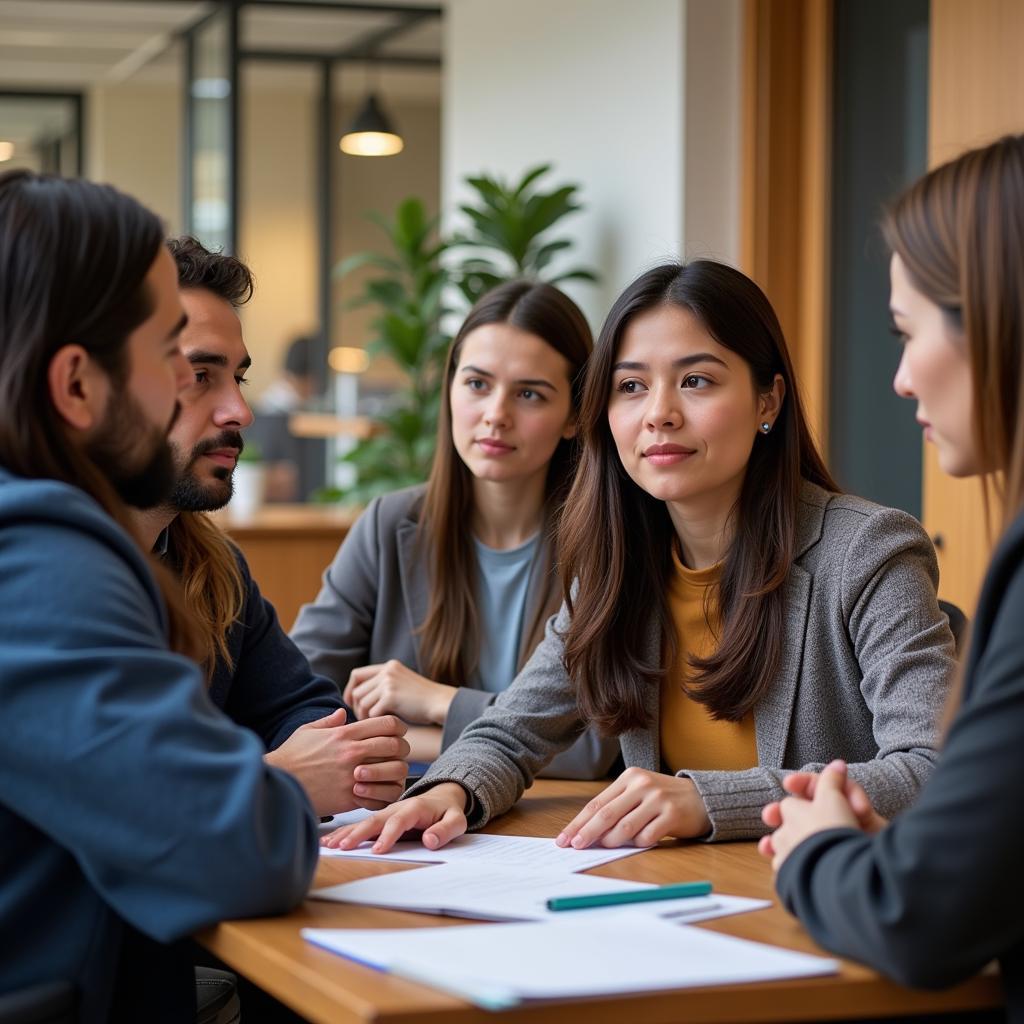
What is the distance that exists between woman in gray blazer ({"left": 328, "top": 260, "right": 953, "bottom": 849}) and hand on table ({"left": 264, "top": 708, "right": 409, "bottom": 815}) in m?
0.05

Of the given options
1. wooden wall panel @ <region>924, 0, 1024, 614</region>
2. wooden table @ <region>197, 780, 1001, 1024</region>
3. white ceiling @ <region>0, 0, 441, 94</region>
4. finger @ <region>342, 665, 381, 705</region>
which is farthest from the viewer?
white ceiling @ <region>0, 0, 441, 94</region>

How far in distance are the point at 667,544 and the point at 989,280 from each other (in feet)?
3.24

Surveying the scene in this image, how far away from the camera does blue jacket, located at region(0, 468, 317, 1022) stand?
1.24m

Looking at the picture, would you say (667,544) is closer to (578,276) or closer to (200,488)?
(200,488)

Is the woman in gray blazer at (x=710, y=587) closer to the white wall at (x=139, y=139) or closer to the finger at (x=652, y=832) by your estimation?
the finger at (x=652, y=832)

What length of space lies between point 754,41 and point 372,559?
2.11 m

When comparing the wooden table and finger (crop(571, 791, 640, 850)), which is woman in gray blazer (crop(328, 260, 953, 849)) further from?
the wooden table

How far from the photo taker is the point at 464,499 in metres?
2.99

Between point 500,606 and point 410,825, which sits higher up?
point 500,606

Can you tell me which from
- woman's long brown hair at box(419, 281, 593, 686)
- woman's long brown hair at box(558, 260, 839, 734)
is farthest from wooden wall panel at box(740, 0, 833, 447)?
woman's long brown hair at box(558, 260, 839, 734)

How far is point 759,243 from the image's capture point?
4.21 metres

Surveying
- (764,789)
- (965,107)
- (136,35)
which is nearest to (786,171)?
(965,107)

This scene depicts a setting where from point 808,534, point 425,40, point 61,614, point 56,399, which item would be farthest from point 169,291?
point 425,40

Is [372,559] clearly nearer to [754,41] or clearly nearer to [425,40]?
[754,41]
